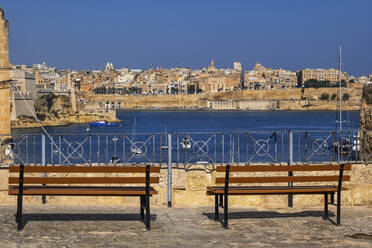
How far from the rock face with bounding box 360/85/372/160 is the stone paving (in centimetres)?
133

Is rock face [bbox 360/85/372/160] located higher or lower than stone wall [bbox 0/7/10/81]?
lower

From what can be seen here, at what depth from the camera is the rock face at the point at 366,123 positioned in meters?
7.42

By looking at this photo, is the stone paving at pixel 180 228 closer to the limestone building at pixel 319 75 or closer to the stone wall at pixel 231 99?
the stone wall at pixel 231 99

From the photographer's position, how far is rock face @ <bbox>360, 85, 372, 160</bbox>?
7418mm

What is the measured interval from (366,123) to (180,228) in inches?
135

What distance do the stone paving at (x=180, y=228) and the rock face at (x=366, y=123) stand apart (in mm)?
1327

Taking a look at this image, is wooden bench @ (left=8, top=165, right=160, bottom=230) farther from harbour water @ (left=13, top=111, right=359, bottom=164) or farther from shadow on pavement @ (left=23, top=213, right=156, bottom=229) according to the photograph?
harbour water @ (left=13, top=111, right=359, bottom=164)

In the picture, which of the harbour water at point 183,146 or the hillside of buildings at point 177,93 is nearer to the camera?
the harbour water at point 183,146

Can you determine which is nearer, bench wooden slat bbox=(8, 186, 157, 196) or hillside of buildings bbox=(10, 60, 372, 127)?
bench wooden slat bbox=(8, 186, 157, 196)

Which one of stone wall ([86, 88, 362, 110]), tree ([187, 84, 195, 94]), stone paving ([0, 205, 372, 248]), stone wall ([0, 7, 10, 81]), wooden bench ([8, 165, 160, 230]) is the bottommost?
stone paving ([0, 205, 372, 248])

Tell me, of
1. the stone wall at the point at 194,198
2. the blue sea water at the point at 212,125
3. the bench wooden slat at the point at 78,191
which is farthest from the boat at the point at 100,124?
the bench wooden slat at the point at 78,191

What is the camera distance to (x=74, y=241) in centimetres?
475

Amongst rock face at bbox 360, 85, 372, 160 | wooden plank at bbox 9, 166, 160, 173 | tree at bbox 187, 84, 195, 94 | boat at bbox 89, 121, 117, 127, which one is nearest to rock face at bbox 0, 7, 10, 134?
wooden plank at bbox 9, 166, 160, 173

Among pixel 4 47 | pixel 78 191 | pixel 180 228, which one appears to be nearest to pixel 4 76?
pixel 4 47
